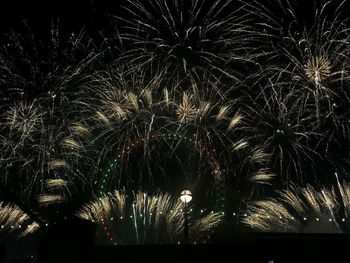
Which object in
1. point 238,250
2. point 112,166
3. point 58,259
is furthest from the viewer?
point 112,166

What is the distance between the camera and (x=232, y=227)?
1245cm

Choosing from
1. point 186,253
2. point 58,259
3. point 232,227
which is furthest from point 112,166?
point 58,259

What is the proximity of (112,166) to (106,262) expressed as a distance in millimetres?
14341

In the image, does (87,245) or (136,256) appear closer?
(87,245)

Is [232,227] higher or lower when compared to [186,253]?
higher

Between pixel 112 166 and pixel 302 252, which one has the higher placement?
pixel 112 166

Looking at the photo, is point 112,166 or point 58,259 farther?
point 112,166

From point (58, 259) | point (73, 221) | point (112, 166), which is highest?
point (112, 166)

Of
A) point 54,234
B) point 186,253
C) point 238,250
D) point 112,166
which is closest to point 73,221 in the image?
point 54,234

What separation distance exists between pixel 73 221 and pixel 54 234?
42 centimetres

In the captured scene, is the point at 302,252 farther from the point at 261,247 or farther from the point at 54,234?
the point at 54,234

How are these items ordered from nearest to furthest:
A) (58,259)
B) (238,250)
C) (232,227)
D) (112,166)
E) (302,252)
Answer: (58,259), (238,250), (302,252), (232,227), (112,166)

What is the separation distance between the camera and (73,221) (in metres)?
8.37

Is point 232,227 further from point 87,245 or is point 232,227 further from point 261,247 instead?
point 87,245
